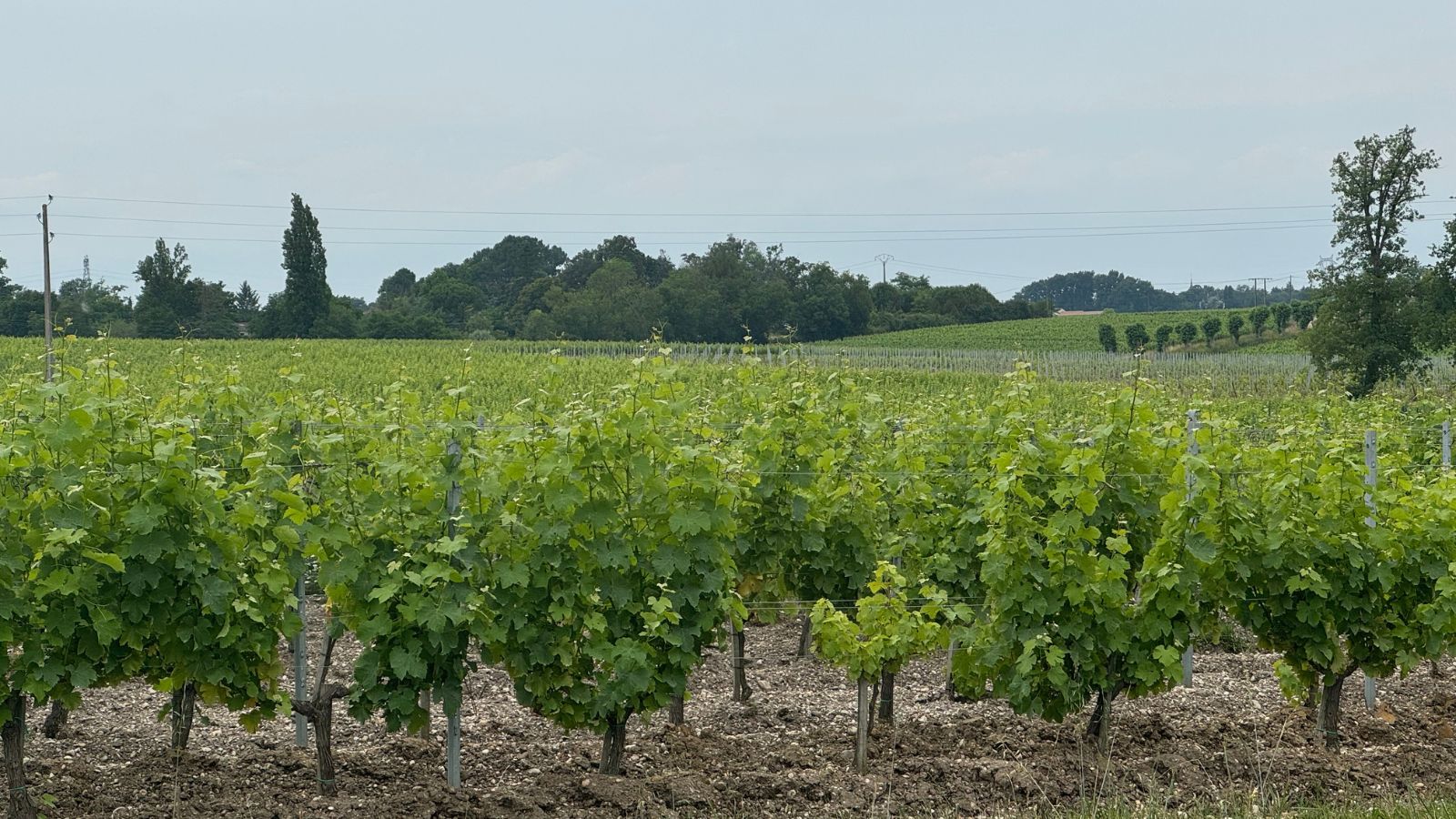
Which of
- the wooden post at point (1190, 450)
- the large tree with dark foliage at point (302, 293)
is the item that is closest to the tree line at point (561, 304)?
the large tree with dark foliage at point (302, 293)

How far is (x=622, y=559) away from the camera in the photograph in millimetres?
6625

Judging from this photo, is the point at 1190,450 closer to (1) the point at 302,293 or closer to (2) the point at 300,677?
(2) the point at 300,677

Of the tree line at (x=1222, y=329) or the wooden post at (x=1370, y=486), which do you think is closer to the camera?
the wooden post at (x=1370, y=486)

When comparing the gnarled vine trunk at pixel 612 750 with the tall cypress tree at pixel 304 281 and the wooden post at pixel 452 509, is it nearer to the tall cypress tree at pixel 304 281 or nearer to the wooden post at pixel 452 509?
the wooden post at pixel 452 509

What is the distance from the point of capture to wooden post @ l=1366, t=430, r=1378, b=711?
8453 millimetres

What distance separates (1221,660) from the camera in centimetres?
1041

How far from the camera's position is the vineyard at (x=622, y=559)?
611 centimetres

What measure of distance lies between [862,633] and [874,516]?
199 centimetres

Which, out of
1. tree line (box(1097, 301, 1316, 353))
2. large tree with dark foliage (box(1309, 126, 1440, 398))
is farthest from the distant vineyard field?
large tree with dark foliage (box(1309, 126, 1440, 398))

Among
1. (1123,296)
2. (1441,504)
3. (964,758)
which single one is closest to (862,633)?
(964,758)

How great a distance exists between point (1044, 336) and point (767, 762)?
3126 inches

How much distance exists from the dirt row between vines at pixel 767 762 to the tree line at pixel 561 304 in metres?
49.0

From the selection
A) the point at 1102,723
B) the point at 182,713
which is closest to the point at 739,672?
the point at 1102,723

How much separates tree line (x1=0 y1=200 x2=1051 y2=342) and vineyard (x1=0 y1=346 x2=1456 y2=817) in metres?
48.8
